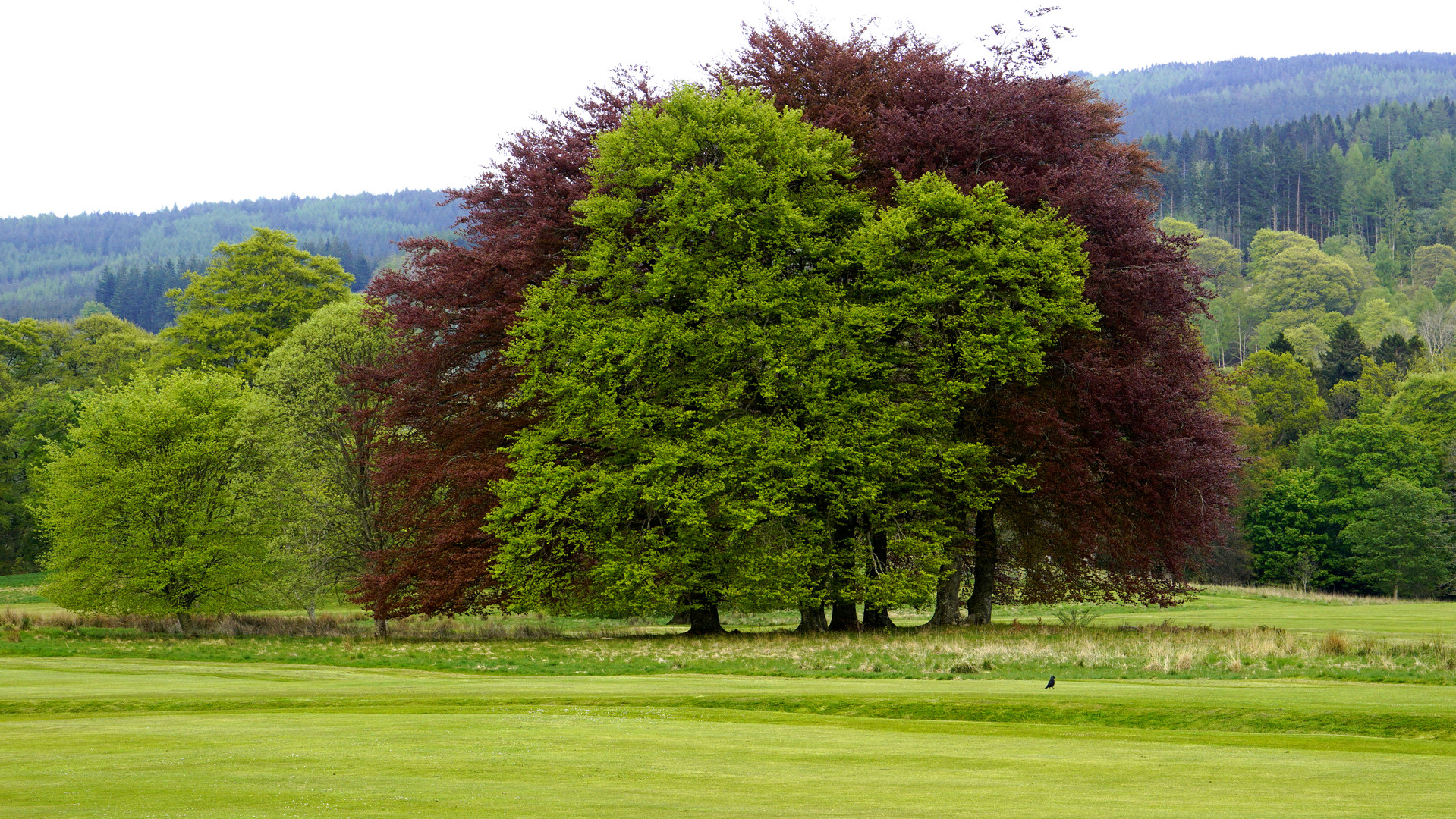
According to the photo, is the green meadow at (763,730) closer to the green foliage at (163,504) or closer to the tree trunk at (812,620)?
the tree trunk at (812,620)

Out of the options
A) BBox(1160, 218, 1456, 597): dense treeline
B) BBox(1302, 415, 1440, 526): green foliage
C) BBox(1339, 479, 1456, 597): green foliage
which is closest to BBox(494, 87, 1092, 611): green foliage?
BBox(1160, 218, 1456, 597): dense treeline

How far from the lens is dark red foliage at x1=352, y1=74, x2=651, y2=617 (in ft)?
109

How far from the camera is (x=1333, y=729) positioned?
44.5 ft

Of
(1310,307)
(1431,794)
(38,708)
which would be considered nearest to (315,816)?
(1431,794)

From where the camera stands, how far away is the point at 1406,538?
6744 centimetres

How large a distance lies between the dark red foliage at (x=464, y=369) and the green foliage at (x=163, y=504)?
550 centimetres

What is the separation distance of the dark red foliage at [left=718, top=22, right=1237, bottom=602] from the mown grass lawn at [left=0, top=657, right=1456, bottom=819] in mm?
11784

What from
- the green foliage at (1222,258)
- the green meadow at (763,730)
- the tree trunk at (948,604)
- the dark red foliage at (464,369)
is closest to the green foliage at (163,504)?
the dark red foliage at (464,369)

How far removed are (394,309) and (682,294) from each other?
10455mm

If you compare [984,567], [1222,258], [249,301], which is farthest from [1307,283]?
[984,567]

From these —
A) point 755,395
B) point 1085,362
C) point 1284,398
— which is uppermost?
point 1085,362

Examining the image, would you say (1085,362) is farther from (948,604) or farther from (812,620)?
(812,620)

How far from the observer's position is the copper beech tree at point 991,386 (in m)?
31.0

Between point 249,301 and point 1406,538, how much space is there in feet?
211
